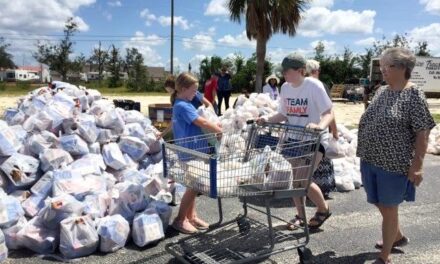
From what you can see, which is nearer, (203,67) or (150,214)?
(150,214)

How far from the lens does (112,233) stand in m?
4.07

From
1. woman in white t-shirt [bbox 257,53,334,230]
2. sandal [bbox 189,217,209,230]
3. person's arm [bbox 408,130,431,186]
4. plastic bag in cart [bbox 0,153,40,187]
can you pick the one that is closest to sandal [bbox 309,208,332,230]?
woman in white t-shirt [bbox 257,53,334,230]

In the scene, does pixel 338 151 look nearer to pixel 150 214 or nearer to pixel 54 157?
pixel 150 214

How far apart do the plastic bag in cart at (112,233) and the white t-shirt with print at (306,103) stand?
1755mm

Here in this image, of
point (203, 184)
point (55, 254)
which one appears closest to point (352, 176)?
point (203, 184)

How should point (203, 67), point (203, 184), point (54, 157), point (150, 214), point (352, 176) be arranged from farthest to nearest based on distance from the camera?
point (203, 67) < point (352, 176) < point (54, 157) < point (150, 214) < point (203, 184)

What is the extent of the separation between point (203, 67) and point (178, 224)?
115 feet

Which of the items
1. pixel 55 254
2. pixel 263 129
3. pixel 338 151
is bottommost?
pixel 55 254

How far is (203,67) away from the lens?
39.1 meters

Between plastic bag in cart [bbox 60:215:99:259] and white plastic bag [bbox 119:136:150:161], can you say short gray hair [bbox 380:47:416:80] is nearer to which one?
plastic bag in cart [bbox 60:215:99:259]

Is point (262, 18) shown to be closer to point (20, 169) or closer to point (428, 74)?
point (428, 74)

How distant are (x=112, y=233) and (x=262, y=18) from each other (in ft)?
59.5

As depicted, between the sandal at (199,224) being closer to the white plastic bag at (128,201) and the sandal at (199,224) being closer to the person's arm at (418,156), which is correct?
the white plastic bag at (128,201)

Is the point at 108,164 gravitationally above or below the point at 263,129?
below
